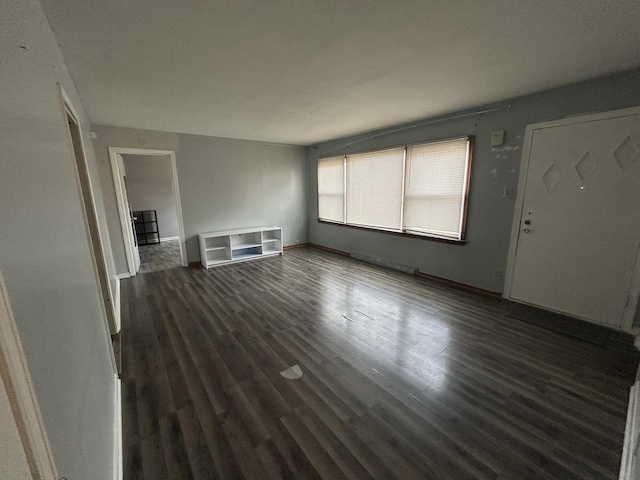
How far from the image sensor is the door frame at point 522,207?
2.40 m

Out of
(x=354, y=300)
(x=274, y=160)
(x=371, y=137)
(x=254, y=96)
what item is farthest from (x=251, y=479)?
(x=274, y=160)

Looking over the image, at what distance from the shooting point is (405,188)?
4234mm

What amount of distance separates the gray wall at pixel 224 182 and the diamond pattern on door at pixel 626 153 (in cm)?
513

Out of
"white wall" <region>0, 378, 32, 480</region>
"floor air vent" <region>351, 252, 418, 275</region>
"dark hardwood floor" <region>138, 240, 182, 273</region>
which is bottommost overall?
"dark hardwood floor" <region>138, 240, 182, 273</region>

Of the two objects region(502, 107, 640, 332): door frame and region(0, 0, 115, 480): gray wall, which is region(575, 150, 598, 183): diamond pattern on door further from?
region(0, 0, 115, 480): gray wall

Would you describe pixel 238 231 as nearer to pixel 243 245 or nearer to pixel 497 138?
pixel 243 245

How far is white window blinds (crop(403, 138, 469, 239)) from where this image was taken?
356 centimetres

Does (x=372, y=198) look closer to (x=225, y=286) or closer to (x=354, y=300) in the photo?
(x=354, y=300)

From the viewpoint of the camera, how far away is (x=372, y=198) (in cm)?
487

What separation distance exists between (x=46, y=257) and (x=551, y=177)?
4065mm

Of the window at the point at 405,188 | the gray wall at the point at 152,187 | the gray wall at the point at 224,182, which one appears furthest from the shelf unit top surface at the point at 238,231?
the gray wall at the point at 152,187

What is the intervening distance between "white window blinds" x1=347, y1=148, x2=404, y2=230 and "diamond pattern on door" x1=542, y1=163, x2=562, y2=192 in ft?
6.16

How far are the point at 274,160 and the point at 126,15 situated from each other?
4.24 meters

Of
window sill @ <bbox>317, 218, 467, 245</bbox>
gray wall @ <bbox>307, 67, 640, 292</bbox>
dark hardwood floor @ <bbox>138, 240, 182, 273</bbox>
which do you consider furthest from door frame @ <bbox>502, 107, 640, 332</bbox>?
dark hardwood floor @ <bbox>138, 240, 182, 273</bbox>
